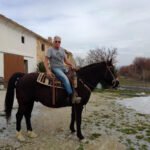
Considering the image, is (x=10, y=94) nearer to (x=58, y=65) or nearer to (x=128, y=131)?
(x=58, y=65)

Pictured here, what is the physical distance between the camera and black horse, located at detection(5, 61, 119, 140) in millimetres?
6109

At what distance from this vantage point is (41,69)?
27.4 metres

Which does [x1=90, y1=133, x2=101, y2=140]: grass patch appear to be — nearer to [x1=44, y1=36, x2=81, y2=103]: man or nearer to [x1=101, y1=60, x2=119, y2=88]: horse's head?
[x1=44, y1=36, x2=81, y2=103]: man

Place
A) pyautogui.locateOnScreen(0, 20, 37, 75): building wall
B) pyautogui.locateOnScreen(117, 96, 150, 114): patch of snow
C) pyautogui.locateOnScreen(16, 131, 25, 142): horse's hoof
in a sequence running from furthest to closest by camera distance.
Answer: pyautogui.locateOnScreen(0, 20, 37, 75): building wall → pyautogui.locateOnScreen(117, 96, 150, 114): patch of snow → pyautogui.locateOnScreen(16, 131, 25, 142): horse's hoof

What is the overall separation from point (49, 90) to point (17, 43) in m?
19.7

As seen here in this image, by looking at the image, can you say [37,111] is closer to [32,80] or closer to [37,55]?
[32,80]

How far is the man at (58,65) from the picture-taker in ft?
19.6

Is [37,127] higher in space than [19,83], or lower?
lower

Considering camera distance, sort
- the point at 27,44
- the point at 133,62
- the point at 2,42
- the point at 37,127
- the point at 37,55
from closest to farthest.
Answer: the point at 37,127, the point at 2,42, the point at 27,44, the point at 37,55, the point at 133,62

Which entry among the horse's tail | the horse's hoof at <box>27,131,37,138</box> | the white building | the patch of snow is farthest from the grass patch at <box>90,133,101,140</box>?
the white building

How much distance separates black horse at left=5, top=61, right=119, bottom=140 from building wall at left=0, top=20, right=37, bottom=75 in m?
16.5

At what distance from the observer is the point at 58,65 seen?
20.4 ft

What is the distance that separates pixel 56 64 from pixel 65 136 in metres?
1.64

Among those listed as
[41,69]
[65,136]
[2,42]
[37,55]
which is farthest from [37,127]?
[37,55]
